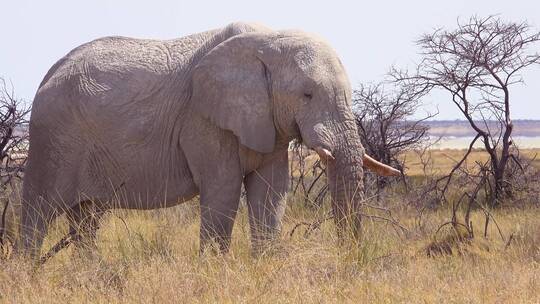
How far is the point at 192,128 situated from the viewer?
26.6ft

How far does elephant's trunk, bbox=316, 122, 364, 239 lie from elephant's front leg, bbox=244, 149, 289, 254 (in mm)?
628

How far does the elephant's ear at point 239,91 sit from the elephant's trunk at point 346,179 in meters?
0.54

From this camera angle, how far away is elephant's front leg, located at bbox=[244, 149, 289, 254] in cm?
810

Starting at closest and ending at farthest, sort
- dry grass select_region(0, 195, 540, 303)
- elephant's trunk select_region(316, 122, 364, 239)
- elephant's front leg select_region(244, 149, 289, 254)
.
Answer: dry grass select_region(0, 195, 540, 303) → elephant's trunk select_region(316, 122, 364, 239) → elephant's front leg select_region(244, 149, 289, 254)

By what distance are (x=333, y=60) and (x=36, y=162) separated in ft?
7.98

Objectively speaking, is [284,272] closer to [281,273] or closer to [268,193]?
[281,273]

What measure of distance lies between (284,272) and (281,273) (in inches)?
1.0

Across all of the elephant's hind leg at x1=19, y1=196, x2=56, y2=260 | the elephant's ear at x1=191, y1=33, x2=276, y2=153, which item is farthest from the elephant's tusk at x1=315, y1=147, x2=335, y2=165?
the elephant's hind leg at x1=19, y1=196, x2=56, y2=260

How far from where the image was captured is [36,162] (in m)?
8.39

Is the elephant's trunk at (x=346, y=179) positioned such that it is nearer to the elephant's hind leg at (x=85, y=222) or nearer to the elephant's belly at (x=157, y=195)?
the elephant's belly at (x=157, y=195)

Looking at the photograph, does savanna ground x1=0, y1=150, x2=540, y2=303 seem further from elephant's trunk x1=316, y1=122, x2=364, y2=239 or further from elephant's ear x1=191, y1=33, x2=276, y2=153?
elephant's ear x1=191, y1=33, x2=276, y2=153

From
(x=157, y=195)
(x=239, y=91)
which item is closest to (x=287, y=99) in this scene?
(x=239, y=91)

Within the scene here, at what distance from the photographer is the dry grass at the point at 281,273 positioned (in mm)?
6512

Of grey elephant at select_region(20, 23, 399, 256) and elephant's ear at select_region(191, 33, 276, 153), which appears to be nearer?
grey elephant at select_region(20, 23, 399, 256)
